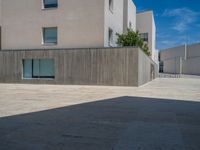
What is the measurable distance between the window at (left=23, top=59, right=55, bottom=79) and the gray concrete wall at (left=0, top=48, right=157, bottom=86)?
421 millimetres

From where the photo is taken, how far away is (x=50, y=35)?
1994 centimetres

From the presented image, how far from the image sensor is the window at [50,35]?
19.8 m

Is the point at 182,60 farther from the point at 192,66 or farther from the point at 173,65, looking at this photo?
the point at 192,66

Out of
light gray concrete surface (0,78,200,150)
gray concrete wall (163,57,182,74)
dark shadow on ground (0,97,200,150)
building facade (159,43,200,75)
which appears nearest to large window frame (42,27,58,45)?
light gray concrete surface (0,78,200,150)

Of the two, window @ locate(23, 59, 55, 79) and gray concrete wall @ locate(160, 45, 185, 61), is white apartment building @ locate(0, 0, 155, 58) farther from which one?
gray concrete wall @ locate(160, 45, 185, 61)

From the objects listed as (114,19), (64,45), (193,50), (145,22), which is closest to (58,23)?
(64,45)

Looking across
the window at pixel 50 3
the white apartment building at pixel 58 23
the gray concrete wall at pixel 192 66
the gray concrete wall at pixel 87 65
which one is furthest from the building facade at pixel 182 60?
the window at pixel 50 3

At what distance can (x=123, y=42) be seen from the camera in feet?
67.3

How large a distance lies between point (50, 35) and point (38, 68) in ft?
10.1

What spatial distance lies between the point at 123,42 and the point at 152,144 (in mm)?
16780

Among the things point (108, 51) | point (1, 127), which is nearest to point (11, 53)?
point (108, 51)

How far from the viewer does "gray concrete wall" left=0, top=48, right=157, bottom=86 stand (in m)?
17.1

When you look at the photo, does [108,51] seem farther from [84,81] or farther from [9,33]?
[9,33]

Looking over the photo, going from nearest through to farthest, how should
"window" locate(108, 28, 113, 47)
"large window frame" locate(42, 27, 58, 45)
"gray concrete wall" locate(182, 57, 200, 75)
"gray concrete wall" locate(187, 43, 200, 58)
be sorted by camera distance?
"large window frame" locate(42, 27, 58, 45) → "window" locate(108, 28, 113, 47) → "gray concrete wall" locate(182, 57, 200, 75) → "gray concrete wall" locate(187, 43, 200, 58)
